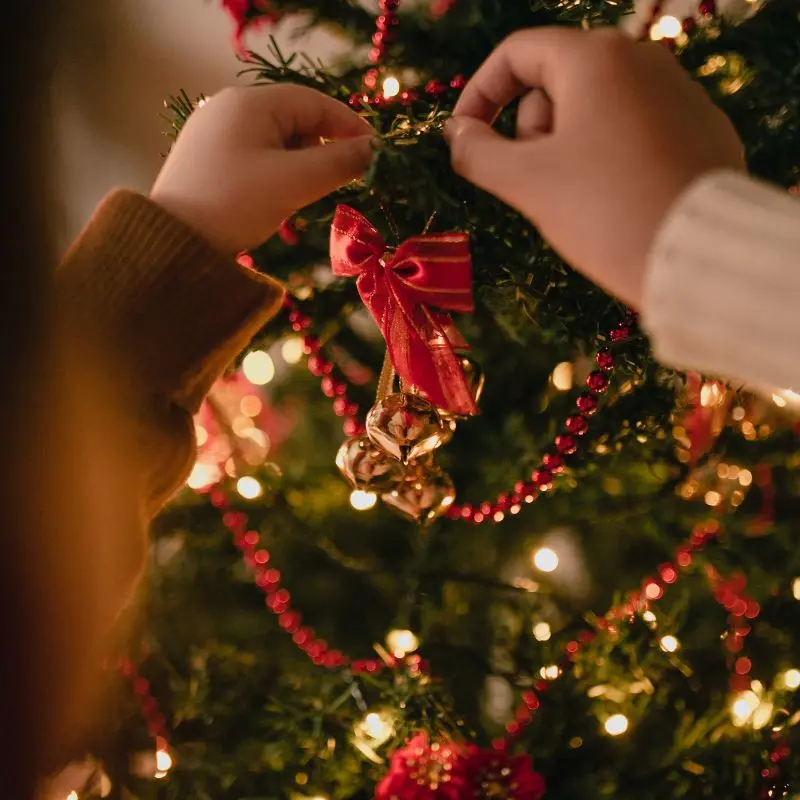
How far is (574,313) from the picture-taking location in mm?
512

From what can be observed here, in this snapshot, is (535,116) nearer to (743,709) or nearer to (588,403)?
(588,403)

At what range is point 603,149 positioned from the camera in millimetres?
349

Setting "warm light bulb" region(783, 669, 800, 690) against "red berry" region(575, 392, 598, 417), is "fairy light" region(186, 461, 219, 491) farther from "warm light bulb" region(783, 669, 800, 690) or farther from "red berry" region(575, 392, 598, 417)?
"warm light bulb" region(783, 669, 800, 690)

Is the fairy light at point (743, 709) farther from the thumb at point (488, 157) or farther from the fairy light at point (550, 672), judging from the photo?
the thumb at point (488, 157)

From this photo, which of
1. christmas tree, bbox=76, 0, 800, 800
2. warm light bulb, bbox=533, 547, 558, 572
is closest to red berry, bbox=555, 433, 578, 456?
christmas tree, bbox=76, 0, 800, 800

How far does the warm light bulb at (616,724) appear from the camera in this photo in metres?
0.74

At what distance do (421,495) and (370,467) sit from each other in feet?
0.16

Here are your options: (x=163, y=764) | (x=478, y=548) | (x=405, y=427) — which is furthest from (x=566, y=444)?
(x=163, y=764)

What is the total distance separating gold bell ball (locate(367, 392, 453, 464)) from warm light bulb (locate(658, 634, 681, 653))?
16.1 inches

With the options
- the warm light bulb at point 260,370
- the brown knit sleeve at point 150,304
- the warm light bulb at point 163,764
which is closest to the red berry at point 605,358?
the brown knit sleeve at point 150,304

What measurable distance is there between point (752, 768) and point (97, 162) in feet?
3.96

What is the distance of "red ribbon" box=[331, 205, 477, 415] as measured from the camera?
0.45 m

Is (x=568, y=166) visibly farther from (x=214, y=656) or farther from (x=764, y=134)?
(x=214, y=656)

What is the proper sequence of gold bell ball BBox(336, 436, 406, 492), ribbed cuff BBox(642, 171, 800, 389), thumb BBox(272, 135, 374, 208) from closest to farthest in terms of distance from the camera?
ribbed cuff BBox(642, 171, 800, 389) < thumb BBox(272, 135, 374, 208) < gold bell ball BBox(336, 436, 406, 492)
